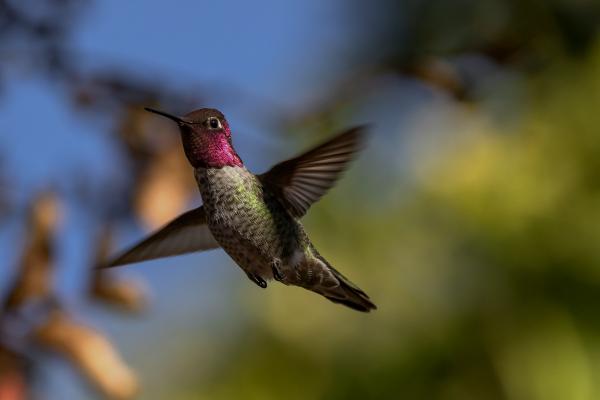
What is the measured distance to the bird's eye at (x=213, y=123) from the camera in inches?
61.7

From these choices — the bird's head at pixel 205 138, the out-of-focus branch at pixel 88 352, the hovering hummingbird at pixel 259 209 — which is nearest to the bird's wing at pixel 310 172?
the hovering hummingbird at pixel 259 209

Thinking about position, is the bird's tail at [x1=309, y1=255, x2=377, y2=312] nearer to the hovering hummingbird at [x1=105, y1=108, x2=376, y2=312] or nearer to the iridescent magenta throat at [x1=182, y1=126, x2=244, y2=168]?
the hovering hummingbird at [x1=105, y1=108, x2=376, y2=312]

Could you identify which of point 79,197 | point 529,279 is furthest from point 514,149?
point 79,197

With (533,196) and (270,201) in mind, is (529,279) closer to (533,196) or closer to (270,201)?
(533,196)

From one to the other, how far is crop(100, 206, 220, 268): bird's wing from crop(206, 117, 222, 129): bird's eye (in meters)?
0.30

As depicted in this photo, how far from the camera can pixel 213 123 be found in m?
1.58

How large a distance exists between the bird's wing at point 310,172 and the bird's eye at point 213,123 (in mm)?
137

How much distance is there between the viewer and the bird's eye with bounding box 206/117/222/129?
1566mm

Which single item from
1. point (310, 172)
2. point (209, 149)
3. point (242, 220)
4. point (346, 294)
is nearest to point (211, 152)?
point (209, 149)

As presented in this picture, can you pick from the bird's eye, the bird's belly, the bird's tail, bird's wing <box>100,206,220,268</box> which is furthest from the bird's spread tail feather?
the bird's eye

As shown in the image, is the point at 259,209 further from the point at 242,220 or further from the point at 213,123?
the point at 213,123

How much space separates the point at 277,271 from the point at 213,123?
0.26 m

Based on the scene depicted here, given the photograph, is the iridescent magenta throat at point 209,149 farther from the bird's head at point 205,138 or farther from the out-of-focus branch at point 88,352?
the out-of-focus branch at point 88,352

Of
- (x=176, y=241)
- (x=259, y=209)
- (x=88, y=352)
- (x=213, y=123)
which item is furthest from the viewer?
(x=88, y=352)
